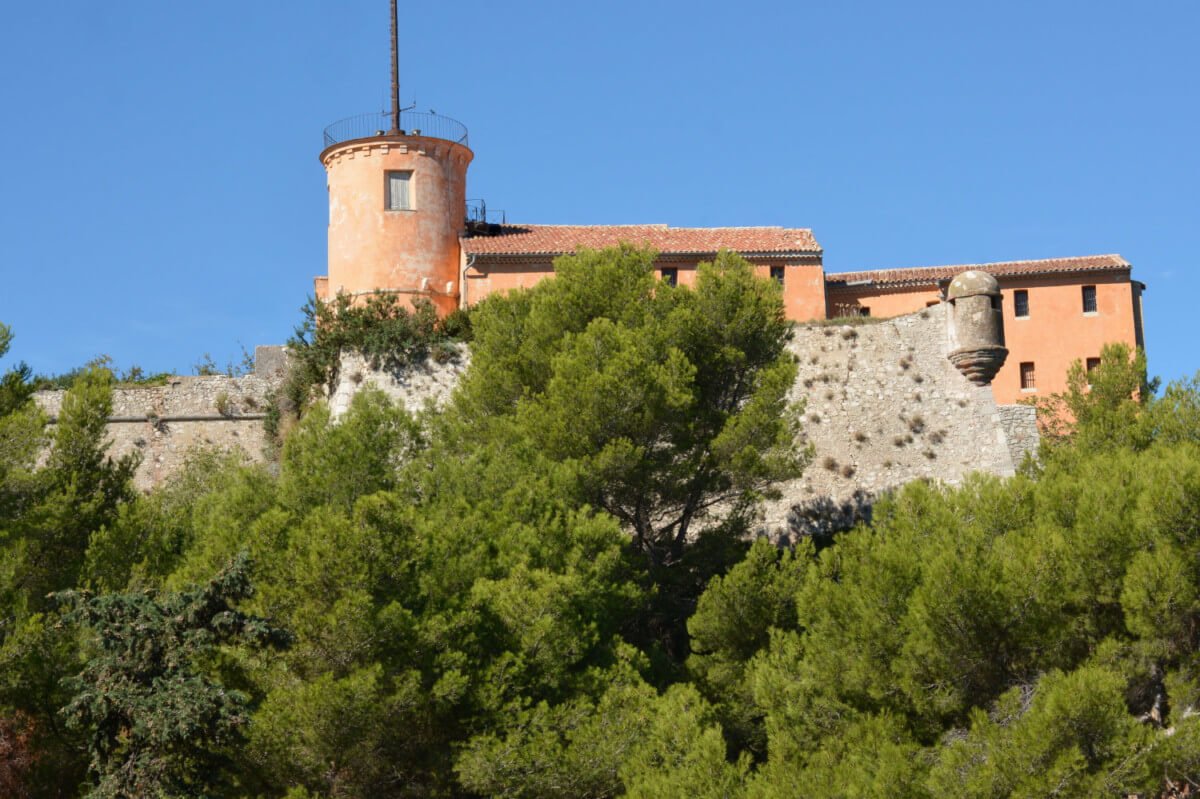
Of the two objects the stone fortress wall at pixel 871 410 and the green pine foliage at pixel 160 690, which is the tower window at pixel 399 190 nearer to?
the stone fortress wall at pixel 871 410

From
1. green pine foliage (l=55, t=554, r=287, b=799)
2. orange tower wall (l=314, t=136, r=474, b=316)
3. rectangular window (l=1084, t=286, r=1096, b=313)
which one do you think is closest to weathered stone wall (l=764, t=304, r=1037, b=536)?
rectangular window (l=1084, t=286, r=1096, b=313)

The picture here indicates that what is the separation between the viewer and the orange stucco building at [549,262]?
3606cm

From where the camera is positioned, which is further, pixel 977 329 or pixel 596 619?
pixel 977 329

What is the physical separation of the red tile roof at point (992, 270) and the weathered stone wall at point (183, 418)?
13.1 m

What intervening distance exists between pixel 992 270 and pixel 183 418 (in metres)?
18.4

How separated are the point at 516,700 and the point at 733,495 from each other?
699 centimetres

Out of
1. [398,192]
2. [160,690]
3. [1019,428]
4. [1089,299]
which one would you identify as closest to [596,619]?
[160,690]

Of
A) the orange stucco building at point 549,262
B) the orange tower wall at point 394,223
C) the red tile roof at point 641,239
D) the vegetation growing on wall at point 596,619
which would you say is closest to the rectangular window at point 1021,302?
the orange stucco building at point 549,262

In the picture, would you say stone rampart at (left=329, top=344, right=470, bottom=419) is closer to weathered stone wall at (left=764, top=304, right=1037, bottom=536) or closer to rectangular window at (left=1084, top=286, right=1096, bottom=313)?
weathered stone wall at (left=764, top=304, right=1037, bottom=536)

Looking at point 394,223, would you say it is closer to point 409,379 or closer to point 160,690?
point 409,379

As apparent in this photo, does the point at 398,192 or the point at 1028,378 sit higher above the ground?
the point at 398,192

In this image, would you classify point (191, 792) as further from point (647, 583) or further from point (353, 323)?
point (353, 323)

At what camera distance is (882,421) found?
3400cm

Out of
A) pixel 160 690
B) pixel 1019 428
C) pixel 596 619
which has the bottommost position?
pixel 160 690
